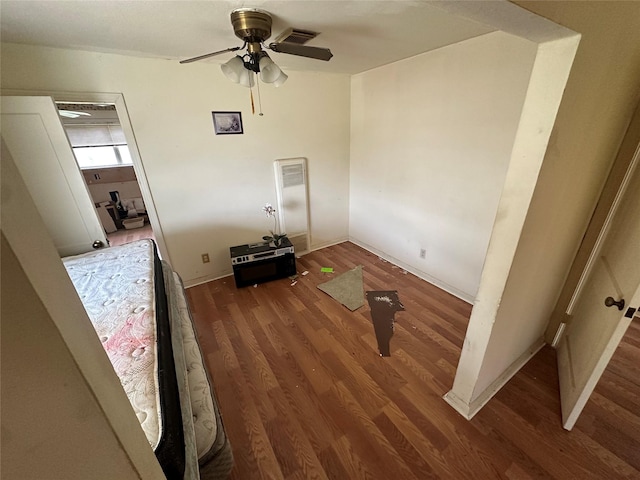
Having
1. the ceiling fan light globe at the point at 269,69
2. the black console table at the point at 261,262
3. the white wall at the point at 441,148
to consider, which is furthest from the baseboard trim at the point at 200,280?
the ceiling fan light globe at the point at 269,69

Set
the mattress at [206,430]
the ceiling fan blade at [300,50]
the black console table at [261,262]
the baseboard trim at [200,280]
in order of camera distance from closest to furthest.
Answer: the mattress at [206,430] → the ceiling fan blade at [300,50] → the black console table at [261,262] → the baseboard trim at [200,280]

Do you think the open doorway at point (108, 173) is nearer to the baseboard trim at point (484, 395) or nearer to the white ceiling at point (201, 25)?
the white ceiling at point (201, 25)

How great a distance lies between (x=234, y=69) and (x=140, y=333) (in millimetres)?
1497

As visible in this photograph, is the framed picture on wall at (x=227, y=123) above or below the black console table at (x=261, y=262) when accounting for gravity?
above

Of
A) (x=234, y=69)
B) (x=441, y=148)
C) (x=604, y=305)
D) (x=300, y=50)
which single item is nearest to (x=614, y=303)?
(x=604, y=305)

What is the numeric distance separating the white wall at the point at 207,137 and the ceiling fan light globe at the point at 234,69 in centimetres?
110

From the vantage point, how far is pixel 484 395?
1.54 meters

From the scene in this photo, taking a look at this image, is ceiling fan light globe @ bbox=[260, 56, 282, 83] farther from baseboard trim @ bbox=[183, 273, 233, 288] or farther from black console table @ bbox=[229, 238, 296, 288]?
baseboard trim @ bbox=[183, 273, 233, 288]

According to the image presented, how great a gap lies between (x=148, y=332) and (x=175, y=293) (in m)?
0.70

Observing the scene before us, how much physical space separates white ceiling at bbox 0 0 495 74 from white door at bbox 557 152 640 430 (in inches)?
56.1

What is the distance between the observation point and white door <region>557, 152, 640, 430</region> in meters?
1.15

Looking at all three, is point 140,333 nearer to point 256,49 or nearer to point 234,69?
point 234,69

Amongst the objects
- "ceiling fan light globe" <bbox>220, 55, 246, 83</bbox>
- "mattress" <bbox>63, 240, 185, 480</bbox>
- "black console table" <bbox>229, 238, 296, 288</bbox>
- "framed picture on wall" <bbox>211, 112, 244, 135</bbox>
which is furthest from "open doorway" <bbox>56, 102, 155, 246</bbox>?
"ceiling fan light globe" <bbox>220, 55, 246, 83</bbox>

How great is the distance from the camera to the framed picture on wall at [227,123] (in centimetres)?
250
